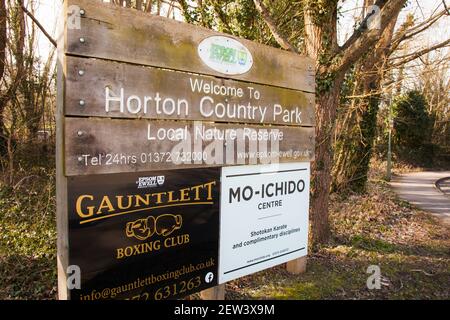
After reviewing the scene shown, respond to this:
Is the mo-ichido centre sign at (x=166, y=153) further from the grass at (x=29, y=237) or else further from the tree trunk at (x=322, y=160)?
the grass at (x=29, y=237)

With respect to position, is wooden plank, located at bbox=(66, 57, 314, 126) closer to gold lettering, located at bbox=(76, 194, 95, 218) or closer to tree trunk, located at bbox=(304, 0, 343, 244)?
gold lettering, located at bbox=(76, 194, 95, 218)

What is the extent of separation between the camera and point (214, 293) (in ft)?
12.0

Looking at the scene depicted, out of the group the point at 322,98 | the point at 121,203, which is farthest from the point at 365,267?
the point at 121,203

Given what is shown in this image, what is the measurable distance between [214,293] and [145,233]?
1.13 meters

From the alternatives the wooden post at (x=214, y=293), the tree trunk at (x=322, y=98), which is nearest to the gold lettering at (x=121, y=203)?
the wooden post at (x=214, y=293)

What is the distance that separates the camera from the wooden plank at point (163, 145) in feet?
8.46

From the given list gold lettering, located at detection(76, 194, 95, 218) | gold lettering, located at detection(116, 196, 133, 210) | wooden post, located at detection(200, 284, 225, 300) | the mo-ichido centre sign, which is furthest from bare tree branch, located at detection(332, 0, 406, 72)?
gold lettering, located at detection(76, 194, 95, 218)

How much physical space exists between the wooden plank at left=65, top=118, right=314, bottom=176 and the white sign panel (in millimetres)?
182

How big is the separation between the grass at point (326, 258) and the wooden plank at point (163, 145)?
1.67 metres

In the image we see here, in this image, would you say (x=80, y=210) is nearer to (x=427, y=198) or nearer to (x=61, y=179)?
(x=61, y=179)

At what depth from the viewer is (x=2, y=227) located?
264 inches

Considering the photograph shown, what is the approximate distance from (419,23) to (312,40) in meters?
7.40

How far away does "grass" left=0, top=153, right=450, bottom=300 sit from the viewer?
14.8 ft
